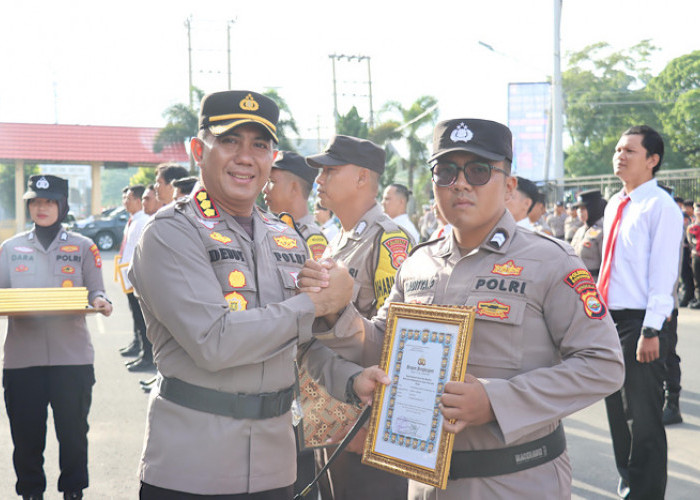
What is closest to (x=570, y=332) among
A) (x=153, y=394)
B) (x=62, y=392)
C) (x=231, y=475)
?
(x=231, y=475)

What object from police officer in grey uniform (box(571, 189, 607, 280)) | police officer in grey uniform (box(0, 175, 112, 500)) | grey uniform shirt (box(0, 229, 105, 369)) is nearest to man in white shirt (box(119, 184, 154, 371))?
grey uniform shirt (box(0, 229, 105, 369))

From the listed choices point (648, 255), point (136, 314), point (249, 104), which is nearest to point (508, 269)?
point (249, 104)

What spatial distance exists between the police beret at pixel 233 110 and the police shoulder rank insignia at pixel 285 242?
0.41 meters

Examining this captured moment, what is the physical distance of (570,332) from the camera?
2133 mm

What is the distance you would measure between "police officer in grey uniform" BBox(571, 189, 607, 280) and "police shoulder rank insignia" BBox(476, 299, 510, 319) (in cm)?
475

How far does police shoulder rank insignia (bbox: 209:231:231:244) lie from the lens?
90.0 inches

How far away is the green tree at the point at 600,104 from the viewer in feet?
146

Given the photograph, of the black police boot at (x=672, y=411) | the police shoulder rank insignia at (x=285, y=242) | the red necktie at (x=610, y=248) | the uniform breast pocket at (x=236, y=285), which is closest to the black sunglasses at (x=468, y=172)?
the police shoulder rank insignia at (x=285, y=242)

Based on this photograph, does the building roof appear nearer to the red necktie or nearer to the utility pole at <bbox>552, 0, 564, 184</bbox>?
the utility pole at <bbox>552, 0, 564, 184</bbox>

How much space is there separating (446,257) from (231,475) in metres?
1.06

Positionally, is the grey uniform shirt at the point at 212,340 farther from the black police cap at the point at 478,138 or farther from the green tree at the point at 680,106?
the green tree at the point at 680,106

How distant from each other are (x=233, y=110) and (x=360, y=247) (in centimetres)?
141

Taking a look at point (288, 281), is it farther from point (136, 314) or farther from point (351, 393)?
point (136, 314)

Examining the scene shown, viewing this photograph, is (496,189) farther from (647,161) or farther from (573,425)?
(573,425)
